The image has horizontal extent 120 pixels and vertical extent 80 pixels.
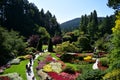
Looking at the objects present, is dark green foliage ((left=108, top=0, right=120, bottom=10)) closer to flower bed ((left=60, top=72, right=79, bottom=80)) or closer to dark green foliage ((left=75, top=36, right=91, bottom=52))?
flower bed ((left=60, top=72, right=79, bottom=80))

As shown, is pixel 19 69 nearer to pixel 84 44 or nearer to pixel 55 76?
pixel 55 76

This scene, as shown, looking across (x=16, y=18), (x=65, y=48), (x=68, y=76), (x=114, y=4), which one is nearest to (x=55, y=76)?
(x=68, y=76)

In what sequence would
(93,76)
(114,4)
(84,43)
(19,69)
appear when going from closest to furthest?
(114,4) → (93,76) → (19,69) → (84,43)

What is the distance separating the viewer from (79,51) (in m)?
77.3

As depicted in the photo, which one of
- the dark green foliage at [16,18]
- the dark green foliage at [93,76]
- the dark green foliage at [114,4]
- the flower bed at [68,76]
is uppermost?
the dark green foliage at [16,18]

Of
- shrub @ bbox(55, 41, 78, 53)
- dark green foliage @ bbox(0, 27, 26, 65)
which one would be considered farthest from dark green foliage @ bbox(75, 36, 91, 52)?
dark green foliage @ bbox(0, 27, 26, 65)

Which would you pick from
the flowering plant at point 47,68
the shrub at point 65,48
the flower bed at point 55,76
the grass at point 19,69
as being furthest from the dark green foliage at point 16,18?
the flower bed at point 55,76

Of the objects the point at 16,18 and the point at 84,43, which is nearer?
the point at 84,43

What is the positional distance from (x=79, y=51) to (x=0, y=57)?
25.4 metres

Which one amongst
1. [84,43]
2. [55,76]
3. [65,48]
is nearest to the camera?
[55,76]

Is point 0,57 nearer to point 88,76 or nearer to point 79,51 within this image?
point 79,51

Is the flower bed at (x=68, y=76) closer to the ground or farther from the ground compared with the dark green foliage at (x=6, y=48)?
closer to the ground

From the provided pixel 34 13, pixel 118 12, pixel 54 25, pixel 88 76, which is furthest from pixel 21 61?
pixel 54 25

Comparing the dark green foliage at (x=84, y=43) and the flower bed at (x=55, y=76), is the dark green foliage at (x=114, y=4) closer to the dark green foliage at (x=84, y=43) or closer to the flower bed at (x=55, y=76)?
the flower bed at (x=55, y=76)
